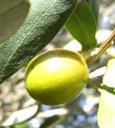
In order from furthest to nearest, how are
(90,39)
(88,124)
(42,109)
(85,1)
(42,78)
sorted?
1. (88,124)
2. (42,109)
3. (90,39)
4. (85,1)
5. (42,78)

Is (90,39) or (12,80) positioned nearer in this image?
(90,39)

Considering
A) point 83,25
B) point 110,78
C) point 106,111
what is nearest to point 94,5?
point 83,25

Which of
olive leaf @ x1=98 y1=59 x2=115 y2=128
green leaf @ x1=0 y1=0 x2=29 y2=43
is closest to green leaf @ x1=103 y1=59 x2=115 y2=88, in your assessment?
olive leaf @ x1=98 y1=59 x2=115 y2=128

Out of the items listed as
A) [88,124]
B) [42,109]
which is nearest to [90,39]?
[42,109]

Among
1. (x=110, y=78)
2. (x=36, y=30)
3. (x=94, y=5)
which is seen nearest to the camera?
(x=36, y=30)

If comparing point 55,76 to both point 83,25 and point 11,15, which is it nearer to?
point 11,15

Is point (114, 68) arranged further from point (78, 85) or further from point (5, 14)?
point (5, 14)

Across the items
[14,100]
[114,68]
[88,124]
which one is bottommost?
[88,124]

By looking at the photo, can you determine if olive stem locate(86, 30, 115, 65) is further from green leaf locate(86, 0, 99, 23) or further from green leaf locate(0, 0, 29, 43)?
green leaf locate(0, 0, 29, 43)
